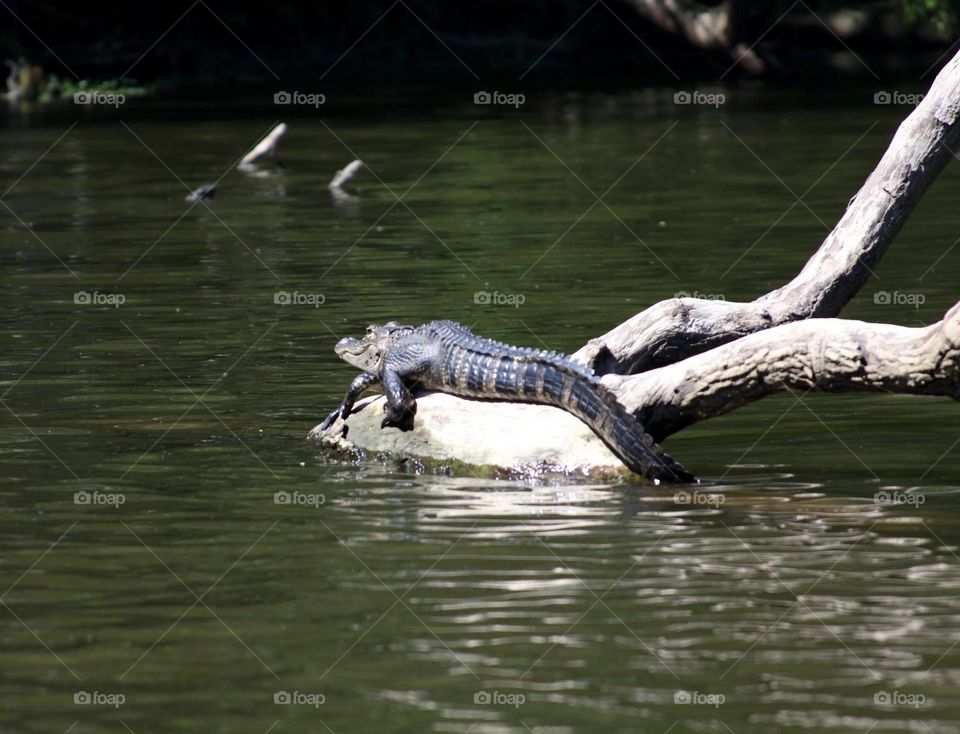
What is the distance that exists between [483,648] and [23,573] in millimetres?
2365

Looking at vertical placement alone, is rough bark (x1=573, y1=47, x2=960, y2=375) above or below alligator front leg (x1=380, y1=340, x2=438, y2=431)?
above

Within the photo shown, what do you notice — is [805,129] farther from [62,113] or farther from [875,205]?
[875,205]

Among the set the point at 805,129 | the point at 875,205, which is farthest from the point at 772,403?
the point at 805,129

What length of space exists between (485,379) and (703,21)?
28327 mm

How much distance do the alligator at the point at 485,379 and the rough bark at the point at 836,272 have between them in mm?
498

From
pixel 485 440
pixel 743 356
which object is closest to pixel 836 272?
pixel 743 356

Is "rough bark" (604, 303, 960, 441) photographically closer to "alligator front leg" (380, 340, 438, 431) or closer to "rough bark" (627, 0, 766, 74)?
"alligator front leg" (380, 340, 438, 431)

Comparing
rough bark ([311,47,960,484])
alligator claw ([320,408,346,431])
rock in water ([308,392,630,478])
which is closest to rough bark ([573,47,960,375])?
rough bark ([311,47,960,484])

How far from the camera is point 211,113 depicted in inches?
1251

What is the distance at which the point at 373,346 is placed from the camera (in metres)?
9.88

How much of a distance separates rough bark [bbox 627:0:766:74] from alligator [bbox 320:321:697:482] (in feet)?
90.1

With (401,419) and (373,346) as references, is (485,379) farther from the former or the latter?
(373,346)

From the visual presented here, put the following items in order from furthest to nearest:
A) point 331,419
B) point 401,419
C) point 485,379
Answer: point 331,419, point 401,419, point 485,379

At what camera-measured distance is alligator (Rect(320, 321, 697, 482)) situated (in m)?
8.62
